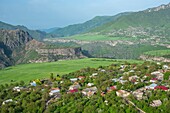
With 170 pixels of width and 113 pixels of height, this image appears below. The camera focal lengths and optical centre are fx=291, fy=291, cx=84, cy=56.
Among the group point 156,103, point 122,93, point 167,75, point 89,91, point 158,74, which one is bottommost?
point 156,103

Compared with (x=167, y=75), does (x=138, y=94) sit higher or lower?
lower

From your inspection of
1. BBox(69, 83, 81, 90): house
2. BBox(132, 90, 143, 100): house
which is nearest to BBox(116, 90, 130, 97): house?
BBox(132, 90, 143, 100): house

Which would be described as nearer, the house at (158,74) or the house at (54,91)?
the house at (54,91)

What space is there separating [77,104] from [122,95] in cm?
1230

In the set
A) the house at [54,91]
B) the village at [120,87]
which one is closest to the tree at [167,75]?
the village at [120,87]

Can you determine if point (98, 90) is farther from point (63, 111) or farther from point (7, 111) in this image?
point (7, 111)

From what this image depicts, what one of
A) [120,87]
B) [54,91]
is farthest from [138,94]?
[54,91]

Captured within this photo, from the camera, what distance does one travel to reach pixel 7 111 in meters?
72.9

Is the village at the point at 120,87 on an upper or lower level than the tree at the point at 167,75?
lower

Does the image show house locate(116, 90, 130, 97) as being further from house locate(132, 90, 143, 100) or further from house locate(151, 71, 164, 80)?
house locate(151, 71, 164, 80)

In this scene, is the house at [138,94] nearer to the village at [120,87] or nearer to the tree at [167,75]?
the village at [120,87]

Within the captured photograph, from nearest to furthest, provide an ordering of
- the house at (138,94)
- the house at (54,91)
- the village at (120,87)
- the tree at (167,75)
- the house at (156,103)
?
1. the house at (156,103)
2. the house at (138,94)
3. the village at (120,87)
4. the house at (54,91)
5. the tree at (167,75)

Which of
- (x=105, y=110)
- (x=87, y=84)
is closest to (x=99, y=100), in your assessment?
(x=105, y=110)

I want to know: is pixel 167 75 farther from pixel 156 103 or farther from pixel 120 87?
pixel 156 103
